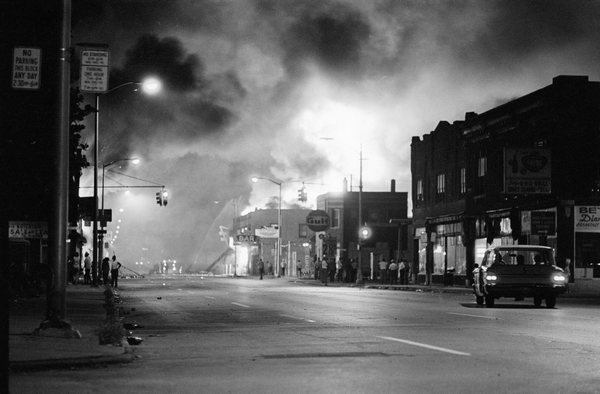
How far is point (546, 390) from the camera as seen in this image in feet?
32.9

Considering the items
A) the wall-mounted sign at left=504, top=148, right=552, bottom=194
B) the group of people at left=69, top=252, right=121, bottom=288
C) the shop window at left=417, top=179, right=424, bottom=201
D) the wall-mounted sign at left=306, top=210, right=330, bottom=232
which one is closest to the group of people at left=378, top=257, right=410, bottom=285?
the shop window at left=417, top=179, right=424, bottom=201

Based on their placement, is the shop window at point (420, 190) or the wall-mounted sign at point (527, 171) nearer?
the wall-mounted sign at point (527, 171)

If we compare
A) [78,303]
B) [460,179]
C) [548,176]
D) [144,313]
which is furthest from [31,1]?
[460,179]

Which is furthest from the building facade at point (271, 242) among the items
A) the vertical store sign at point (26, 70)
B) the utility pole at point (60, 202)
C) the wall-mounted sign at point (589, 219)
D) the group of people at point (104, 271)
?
the utility pole at point (60, 202)

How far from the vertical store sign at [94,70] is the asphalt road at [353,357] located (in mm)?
4633

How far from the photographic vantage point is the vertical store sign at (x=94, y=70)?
57.9ft

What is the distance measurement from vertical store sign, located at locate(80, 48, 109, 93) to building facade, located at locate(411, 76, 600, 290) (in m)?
33.8

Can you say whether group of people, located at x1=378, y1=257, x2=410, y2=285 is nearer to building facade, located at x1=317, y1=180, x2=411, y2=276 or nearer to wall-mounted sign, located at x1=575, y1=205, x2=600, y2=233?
wall-mounted sign, located at x1=575, y1=205, x2=600, y2=233

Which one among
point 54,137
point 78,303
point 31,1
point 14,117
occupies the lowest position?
point 78,303

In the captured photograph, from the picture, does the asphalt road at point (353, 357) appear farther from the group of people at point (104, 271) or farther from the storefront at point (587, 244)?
the group of people at point (104, 271)

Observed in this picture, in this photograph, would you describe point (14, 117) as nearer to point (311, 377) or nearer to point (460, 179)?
point (311, 377)

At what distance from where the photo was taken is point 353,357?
1340 cm

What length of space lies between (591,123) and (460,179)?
569 inches

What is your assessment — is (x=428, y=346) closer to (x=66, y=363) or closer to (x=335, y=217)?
(x=66, y=363)
